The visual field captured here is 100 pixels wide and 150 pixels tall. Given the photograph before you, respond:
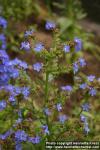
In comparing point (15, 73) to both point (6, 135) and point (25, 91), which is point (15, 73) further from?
point (6, 135)

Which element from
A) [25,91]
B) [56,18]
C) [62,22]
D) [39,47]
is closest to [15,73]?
[25,91]

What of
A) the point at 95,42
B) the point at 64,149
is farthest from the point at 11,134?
the point at 95,42

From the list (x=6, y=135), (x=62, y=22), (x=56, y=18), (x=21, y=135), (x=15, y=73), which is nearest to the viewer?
(x=21, y=135)

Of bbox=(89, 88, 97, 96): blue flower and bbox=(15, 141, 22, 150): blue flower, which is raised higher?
bbox=(89, 88, 97, 96): blue flower

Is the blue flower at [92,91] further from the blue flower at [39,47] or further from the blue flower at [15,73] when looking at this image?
the blue flower at [15,73]

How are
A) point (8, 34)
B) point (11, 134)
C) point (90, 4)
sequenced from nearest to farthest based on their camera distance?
point (11, 134) → point (8, 34) → point (90, 4)

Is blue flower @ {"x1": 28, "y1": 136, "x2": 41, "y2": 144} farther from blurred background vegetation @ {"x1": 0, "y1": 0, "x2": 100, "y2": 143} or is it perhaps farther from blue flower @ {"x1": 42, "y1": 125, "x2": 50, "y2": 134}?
blurred background vegetation @ {"x1": 0, "y1": 0, "x2": 100, "y2": 143}

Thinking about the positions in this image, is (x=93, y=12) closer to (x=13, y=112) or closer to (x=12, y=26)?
(x=12, y=26)

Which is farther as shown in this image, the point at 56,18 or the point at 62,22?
the point at 56,18

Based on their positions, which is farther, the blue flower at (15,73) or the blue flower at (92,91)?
the blue flower at (15,73)

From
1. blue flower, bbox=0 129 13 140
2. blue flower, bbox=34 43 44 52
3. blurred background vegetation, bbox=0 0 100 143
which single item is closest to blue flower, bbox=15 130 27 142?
blue flower, bbox=0 129 13 140

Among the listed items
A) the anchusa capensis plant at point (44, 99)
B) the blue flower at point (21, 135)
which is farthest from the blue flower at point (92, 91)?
the blue flower at point (21, 135)
